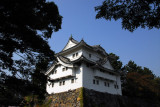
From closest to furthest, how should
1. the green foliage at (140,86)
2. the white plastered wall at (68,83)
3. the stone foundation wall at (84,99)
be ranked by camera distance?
the stone foundation wall at (84,99)
the white plastered wall at (68,83)
the green foliage at (140,86)

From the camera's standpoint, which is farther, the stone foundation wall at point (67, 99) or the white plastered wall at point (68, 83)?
the white plastered wall at point (68, 83)

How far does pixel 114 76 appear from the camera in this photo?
2350 cm

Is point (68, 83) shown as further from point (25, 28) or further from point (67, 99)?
point (25, 28)

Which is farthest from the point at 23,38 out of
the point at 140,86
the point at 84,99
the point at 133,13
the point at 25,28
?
the point at 140,86

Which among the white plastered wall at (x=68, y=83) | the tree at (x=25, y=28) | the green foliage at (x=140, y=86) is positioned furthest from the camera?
the green foliage at (x=140, y=86)

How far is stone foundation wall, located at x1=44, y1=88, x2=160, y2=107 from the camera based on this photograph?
1670 centimetres

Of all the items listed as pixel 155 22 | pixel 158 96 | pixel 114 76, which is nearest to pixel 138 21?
pixel 155 22

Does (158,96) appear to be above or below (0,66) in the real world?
below

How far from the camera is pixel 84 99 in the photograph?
16.6 meters

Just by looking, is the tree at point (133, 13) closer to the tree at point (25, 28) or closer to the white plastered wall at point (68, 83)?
the tree at point (25, 28)

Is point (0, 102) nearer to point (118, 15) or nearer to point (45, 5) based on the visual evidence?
point (45, 5)

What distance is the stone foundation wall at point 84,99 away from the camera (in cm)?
1670

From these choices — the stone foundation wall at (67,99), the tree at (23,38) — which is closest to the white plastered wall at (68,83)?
the stone foundation wall at (67,99)

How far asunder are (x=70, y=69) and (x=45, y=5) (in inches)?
513
